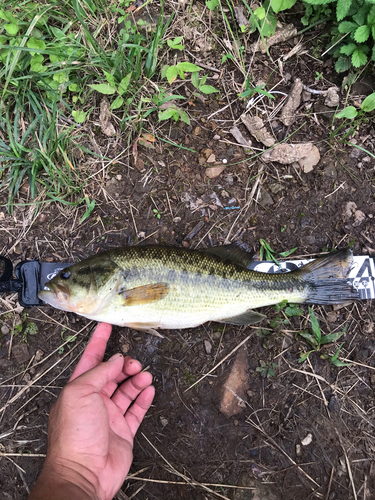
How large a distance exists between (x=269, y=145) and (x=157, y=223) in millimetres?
1697

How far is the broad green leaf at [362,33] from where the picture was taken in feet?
11.0

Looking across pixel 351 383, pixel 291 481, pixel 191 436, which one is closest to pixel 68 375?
pixel 191 436

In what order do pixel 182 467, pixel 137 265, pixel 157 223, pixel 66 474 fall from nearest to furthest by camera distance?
pixel 66 474 < pixel 137 265 < pixel 182 467 < pixel 157 223

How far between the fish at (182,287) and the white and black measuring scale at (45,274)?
197 millimetres

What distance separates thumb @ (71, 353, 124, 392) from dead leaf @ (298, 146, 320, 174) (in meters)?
3.14

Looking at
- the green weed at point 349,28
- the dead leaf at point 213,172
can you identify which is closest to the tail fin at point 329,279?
the dead leaf at point 213,172

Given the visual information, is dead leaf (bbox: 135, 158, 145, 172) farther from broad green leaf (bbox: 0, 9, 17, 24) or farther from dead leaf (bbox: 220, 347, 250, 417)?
dead leaf (bbox: 220, 347, 250, 417)

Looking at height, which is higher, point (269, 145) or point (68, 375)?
point (269, 145)

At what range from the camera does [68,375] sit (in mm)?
3617

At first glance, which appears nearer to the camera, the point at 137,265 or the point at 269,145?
the point at 137,265

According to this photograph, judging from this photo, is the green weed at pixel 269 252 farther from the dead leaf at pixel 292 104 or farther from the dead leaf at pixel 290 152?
the dead leaf at pixel 292 104

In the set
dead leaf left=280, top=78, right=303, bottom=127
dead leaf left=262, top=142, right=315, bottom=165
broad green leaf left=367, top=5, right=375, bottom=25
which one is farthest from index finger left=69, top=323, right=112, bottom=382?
broad green leaf left=367, top=5, right=375, bottom=25

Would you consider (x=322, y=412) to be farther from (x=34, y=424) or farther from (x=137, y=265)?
(x=34, y=424)

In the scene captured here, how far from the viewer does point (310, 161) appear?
12.6 ft
